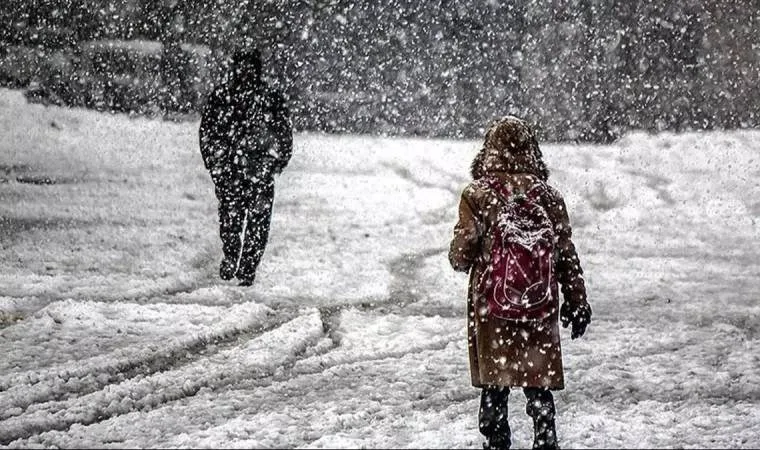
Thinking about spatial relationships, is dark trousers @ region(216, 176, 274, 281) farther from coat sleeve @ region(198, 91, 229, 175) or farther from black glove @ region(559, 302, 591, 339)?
black glove @ region(559, 302, 591, 339)

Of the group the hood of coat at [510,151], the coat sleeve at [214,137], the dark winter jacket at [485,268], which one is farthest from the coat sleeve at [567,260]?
the coat sleeve at [214,137]

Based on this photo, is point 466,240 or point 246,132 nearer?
point 466,240

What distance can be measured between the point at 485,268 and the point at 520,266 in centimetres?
16

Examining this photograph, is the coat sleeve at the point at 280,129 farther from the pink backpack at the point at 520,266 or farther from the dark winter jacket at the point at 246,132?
the pink backpack at the point at 520,266

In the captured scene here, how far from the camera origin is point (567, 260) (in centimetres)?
359

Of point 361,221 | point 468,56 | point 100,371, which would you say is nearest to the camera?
point 100,371

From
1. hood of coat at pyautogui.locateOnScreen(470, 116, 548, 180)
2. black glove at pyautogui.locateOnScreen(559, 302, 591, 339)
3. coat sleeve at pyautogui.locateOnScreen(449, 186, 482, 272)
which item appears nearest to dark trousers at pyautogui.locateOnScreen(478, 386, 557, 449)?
black glove at pyautogui.locateOnScreen(559, 302, 591, 339)

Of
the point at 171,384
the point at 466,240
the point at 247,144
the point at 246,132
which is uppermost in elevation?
the point at 246,132

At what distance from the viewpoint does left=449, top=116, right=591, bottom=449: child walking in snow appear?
3.45m

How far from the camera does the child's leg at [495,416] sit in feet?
11.9

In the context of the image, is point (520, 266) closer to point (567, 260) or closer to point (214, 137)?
point (567, 260)

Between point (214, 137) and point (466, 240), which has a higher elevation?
point (214, 137)

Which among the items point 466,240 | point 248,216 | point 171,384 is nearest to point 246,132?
point 248,216

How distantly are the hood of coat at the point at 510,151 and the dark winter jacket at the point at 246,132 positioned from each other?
14.0 feet
